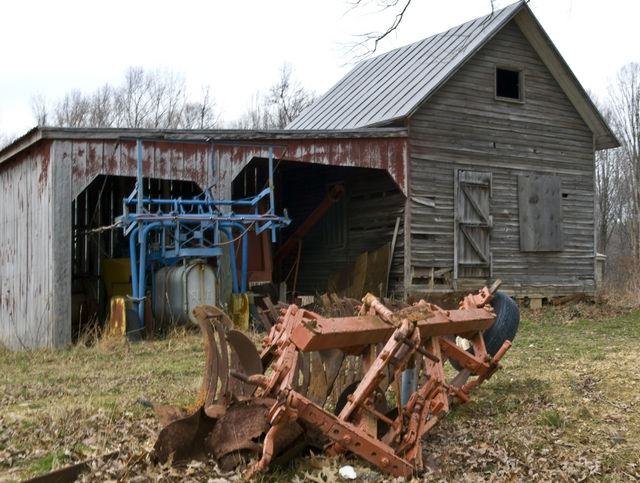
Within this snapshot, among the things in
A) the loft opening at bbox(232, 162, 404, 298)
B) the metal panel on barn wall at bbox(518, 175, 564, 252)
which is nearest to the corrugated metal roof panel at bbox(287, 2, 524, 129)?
the loft opening at bbox(232, 162, 404, 298)

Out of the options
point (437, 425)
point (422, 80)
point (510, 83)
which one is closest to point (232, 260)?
point (422, 80)

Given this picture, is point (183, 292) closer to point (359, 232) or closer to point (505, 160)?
point (359, 232)

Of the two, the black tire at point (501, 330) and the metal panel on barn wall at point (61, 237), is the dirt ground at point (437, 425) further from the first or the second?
the metal panel on barn wall at point (61, 237)

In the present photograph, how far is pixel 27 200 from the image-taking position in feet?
40.1

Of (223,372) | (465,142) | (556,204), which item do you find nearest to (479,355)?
(223,372)

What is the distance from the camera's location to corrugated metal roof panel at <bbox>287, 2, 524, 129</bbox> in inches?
596

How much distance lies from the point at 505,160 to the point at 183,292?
327 inches

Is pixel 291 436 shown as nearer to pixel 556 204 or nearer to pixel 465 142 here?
pixel 465 142

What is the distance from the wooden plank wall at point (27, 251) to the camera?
1126cm

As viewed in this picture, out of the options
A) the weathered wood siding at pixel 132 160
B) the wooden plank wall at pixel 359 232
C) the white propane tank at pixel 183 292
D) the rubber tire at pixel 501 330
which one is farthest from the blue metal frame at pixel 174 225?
the rubber tire at pixel 501 330

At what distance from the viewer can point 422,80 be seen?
15.7m

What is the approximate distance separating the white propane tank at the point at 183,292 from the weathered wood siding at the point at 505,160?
15.7 ft

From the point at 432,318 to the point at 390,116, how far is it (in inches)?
395

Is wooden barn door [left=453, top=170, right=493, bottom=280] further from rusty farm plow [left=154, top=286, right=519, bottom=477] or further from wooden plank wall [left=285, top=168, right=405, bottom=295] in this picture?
rusty farm plow [left=154, top=286, right=519, bottom=477]
